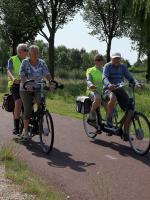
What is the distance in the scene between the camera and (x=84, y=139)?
416 inches

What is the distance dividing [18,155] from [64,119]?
550cm

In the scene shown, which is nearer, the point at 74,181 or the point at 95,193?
the point at 95,193

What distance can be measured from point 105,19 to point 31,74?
34433mm

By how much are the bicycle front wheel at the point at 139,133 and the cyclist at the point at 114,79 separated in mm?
430

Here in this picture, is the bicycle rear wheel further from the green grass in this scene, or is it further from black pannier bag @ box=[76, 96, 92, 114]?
the green grass

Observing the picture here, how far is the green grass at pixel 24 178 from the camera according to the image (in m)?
6.17

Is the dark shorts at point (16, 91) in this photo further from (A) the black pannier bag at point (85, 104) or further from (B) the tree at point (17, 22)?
(B) the tree at point (17, 22)

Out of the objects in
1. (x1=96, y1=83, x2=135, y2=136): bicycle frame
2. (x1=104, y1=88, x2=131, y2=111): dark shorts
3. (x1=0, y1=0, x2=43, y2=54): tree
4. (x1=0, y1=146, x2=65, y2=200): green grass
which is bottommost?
(x1=0, y1=146, x2=65, y2=200): green grass

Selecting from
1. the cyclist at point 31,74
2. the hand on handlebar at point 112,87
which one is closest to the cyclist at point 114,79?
the hand on handlebar at point 112,87

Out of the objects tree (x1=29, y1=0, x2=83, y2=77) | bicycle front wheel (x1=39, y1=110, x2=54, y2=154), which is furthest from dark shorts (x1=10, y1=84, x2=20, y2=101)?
tree (x1=29, y1=0, x2=83, y2=77)

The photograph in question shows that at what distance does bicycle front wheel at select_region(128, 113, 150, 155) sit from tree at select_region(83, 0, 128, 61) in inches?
1270

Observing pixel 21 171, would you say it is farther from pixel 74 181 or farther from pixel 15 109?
pixel 15 109

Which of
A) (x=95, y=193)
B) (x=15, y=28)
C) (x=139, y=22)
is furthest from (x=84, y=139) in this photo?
(x=15, y=28)

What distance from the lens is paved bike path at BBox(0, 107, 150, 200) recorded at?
6.54 m
